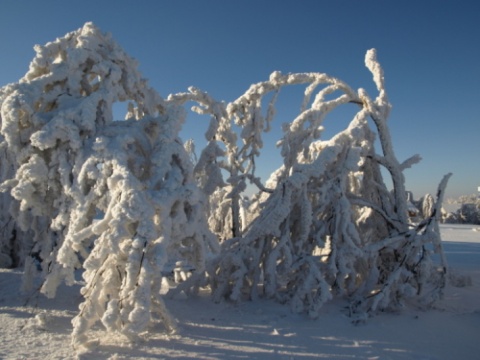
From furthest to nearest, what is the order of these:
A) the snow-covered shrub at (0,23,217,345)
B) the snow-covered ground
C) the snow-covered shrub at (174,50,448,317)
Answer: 1. the snow-covered shrub at (174,50,448,317)
2. the snow-covered ground
3. the snow-covered shrub at (0,23,217,345)

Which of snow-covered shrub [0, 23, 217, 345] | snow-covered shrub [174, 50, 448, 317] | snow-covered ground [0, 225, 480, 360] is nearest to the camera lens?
snow-covered shrub [0, 23, 217, 345]

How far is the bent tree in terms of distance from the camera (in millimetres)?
2844

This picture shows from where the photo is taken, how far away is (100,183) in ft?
9.85

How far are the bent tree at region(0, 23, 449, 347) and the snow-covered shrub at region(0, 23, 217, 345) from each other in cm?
1

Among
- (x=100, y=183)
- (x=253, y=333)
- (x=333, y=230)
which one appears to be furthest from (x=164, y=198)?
(x=333, y=230)

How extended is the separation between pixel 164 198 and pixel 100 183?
1.89 feet

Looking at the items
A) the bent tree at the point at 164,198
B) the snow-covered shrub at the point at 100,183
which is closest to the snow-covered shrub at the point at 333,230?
the bent tree at the point at 164,198

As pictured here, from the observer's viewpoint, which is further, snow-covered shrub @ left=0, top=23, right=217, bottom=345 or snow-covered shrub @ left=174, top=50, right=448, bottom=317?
snow-covered shrub @ left=174, top=50, right=448, bottom=317

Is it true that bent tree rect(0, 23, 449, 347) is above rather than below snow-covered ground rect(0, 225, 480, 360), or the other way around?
above

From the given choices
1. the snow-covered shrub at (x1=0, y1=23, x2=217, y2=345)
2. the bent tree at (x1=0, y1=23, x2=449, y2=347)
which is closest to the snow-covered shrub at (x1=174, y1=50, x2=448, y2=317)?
the bent tree at (x1=0, y1=23, x2=449, y2=347)

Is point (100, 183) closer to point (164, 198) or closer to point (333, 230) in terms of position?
point (164, 198)

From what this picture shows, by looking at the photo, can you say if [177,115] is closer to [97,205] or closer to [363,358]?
[97,205]

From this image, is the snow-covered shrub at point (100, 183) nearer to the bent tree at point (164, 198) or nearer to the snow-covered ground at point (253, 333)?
the bent tree at point (164, 198)

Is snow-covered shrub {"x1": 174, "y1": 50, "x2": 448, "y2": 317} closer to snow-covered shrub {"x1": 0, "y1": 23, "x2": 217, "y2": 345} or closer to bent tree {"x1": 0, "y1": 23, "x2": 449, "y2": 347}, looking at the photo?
bent tree {"x1": 0, "y1": 23, "x2": 449, "y2": 347}
